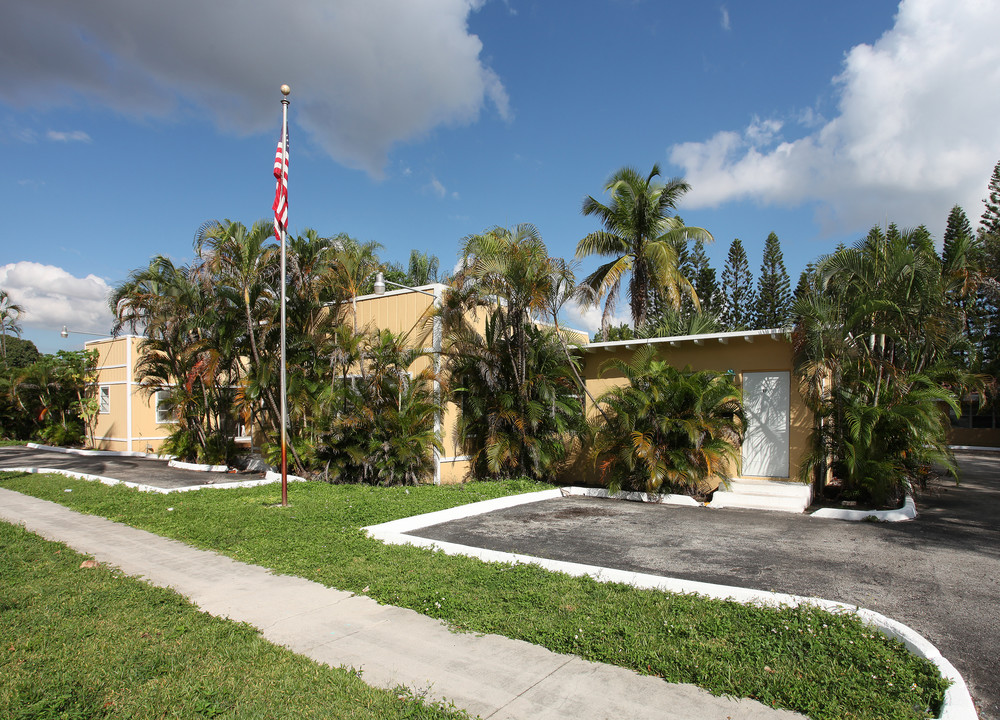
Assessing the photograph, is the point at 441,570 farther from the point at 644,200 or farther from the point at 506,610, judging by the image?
the point at 644,200

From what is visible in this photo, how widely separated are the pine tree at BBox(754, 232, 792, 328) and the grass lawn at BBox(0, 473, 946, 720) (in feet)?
101

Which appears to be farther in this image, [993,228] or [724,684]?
[993,228]

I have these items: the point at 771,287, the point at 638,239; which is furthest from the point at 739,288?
the point at 638,239

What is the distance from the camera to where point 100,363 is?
72.9 ft

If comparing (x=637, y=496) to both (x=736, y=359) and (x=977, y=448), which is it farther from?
(x=977, y=448)

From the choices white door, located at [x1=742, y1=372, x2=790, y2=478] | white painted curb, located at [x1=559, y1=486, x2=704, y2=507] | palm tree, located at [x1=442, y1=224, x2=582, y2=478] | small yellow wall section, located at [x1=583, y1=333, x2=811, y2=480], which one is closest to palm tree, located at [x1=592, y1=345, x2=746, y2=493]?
white painted curb, located at [x1=559, y1=486, x2=704, y2=507]

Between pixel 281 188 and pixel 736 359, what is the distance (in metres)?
9.10

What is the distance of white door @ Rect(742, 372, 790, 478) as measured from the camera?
1145 centimetres

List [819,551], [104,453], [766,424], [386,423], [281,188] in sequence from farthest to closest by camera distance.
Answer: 1. [104,453]
2. [386,423]
3. [766,424]
4. [281,188]
5. [819,551]

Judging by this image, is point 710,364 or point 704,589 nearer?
Result: point 704,589

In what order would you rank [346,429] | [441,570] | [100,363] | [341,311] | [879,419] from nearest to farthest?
[441,570]
[879,419]
[346,429]
[341,311]
[100,363]

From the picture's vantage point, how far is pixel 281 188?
33.7ft

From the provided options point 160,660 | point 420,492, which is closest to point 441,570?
point 160,660

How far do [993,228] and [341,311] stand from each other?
3073 cm
